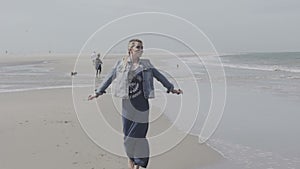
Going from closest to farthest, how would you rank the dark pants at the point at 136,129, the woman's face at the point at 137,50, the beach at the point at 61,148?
the woman's face at the point at 137,50
the dark pants at the point at 136,129
the beach at the point at 61,148

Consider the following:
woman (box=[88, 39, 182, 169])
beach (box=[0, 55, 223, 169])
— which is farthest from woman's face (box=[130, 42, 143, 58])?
beach (box=[0, 55, 223, 169])

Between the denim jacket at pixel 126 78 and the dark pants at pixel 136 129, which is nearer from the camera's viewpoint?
the denim jacket at pixel 126 78

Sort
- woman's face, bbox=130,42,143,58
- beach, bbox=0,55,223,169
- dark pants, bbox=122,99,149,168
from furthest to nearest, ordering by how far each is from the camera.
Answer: beach, bbox=0,55,223,169 → dark pants, bbox=122,99,149,168 → woman's face, bbox=130,42,143,58

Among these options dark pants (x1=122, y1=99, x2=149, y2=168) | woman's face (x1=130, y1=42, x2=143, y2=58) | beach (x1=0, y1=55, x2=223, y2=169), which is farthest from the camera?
beach (x1=0, y1=55, x2=223, y2=169)

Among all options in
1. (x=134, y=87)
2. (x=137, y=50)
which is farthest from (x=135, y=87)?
(x=137, y=50)

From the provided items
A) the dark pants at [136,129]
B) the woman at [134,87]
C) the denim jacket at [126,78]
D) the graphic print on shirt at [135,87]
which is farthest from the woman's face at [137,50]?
the dark pants at [136,129]

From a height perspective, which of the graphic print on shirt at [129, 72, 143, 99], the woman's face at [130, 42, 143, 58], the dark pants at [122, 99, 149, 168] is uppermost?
the woman's face at [130, 42, 143, 58]

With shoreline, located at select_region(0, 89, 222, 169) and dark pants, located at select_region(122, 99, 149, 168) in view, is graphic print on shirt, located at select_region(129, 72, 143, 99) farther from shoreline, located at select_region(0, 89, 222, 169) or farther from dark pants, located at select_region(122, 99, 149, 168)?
shoreline, located at select_region(0, 89, 222, 169)

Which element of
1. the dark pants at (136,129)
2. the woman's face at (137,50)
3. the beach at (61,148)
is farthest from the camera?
the beach at (61,148)

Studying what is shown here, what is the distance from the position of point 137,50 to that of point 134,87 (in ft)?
1.50

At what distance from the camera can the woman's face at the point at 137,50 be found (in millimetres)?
4922

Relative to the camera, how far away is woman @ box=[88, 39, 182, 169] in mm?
4984

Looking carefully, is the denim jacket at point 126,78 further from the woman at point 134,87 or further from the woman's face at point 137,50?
the woman's face at point 137,50

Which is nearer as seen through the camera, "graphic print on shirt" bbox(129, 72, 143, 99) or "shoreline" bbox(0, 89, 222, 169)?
"graphic print on shirt" bbox(129, 72, 143, 99)
